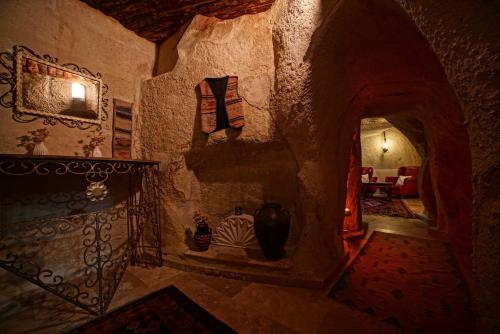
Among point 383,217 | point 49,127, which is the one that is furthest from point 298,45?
point 383,217

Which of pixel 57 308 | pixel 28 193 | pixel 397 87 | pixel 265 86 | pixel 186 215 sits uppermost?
pixel 397 87

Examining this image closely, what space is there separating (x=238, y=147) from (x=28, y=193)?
2389 mm

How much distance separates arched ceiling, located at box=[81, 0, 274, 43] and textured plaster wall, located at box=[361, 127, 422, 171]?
32.7 feet

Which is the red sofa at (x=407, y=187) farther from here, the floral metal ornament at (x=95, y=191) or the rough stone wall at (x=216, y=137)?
the floral metal ornament at (x=95, y=191)

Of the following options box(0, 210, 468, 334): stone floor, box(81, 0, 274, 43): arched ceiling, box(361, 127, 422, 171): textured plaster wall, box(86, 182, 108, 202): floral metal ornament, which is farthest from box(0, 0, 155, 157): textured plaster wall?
box(361, 127, 422, 171): textured plaster wall

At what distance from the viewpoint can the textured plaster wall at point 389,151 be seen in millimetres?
9777

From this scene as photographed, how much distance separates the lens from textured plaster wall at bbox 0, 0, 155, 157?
206 centimetres

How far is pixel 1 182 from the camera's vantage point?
1.96 m

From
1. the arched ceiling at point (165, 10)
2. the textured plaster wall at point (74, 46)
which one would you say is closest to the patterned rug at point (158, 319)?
the textured plaster wall at point (74, 46)

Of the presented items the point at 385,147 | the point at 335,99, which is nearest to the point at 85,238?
the point at 335,99

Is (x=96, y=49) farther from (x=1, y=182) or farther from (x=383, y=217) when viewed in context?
(x=383, y=217)

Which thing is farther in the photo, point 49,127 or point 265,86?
point 265,86

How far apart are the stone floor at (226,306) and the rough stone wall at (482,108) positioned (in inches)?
39.7

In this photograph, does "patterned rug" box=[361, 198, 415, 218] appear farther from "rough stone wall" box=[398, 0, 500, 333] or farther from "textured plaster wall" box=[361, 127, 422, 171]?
"rough stone wall" box=[398, 0, 500, 333]
